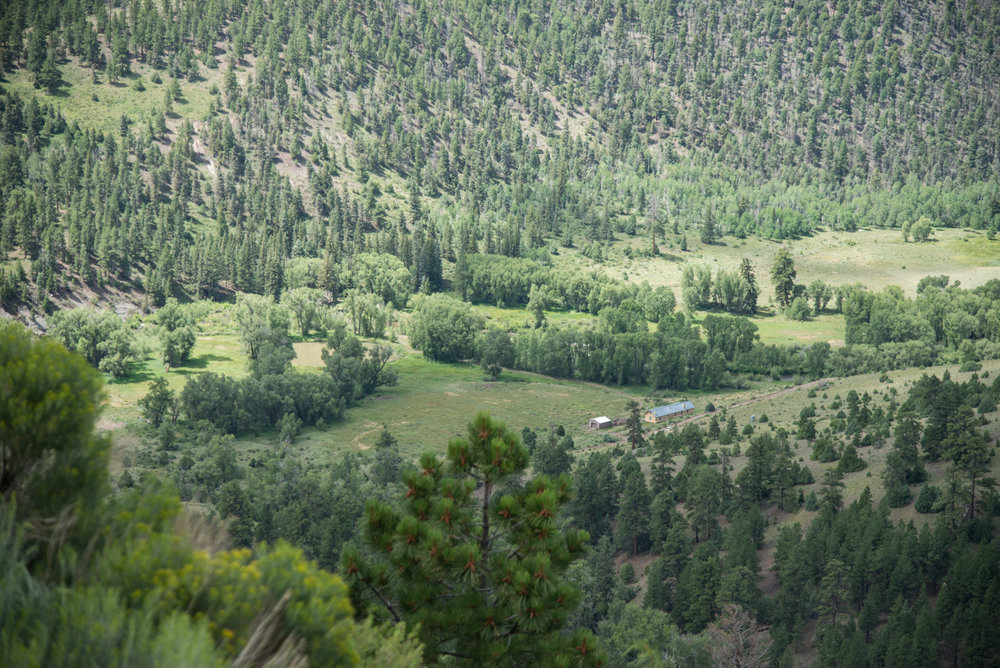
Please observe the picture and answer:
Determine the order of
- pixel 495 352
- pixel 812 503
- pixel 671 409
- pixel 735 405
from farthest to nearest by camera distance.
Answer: pixel 495 352 → pixel 671 409 → pixel 735 405 → pixel 812 503

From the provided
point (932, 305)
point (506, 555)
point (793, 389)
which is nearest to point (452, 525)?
point (506, 555)

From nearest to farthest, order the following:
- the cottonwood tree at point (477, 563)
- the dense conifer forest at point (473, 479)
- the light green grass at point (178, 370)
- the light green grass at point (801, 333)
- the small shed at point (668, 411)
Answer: the dense conifer forest at point (473, 479) → the cottonwood tree at point (477, 563) → the light green grass at point (178, 370) → the small shed at point (668, 411) → the light green grass at point (801, 333)

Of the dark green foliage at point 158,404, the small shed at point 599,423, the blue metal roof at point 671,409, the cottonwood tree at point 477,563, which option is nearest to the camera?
the cottonwood tree at point 477,563

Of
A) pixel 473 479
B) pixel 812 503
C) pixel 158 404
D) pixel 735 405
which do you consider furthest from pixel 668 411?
pixel 473 479

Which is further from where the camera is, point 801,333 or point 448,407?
point 801,333

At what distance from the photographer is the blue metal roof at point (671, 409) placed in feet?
446

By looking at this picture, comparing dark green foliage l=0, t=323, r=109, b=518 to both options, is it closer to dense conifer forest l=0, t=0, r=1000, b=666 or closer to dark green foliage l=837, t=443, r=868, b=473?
dense conifer forest l=0, t=0, r=1000, b=666

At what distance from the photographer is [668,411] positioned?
136750 millimetres

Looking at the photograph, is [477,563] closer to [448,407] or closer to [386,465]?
[386,465]

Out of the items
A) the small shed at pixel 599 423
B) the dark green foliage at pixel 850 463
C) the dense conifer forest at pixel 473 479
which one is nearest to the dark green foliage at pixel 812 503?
the dense conifer forest at pixel 473 479

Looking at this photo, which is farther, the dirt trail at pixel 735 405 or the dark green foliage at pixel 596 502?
the dirt trail at pixel 735 405

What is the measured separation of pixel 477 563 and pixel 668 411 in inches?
4627

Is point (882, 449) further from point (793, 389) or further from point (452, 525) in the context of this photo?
point (452, 525)

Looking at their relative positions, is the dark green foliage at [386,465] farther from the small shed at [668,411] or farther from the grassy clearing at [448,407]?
the small shed at [668,411]
